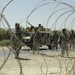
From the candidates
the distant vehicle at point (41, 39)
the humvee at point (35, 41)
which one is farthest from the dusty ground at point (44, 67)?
the distant vehicle at point (41, 39)

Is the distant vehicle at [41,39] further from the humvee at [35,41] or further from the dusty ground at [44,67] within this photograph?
the dusty ground at [44,67]

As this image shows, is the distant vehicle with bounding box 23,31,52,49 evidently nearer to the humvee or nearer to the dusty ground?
the humvee

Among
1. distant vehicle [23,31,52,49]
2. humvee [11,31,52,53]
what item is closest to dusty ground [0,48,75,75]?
humvee [11,31,52,53]

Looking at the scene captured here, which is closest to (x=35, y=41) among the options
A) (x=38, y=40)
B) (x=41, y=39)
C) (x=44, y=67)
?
(x=38, y=40)

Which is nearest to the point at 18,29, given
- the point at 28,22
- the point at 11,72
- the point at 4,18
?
the point at 11,72

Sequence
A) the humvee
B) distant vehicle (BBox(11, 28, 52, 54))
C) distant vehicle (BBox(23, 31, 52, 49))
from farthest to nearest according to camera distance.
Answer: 1. distant vehicle (BBox(23, 31, 52, 49))
2. distant vehicle (BBox(11, 28, 52, 54))
3. the humvee

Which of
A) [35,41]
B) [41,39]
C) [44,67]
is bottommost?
[41,39]

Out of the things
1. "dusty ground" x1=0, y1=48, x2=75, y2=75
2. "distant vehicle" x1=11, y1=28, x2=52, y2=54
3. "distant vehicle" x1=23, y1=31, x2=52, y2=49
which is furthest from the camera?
"distant vehicle" x1=23, y1=31, x2=52, y2=49

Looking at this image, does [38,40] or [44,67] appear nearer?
[44,67]

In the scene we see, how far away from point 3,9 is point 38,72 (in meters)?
4.67

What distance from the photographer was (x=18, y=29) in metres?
16.4

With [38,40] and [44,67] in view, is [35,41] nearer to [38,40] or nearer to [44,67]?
[38,40]

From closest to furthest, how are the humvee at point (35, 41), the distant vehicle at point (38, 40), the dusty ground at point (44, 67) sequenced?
the dusty ground at point (44, 67) → the humvee at point (35, 41) → the distant vehicle at point (38, 40)

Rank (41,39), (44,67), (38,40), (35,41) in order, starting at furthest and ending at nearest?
(41,39)
(38,40)
(35,41)
(44,67)
